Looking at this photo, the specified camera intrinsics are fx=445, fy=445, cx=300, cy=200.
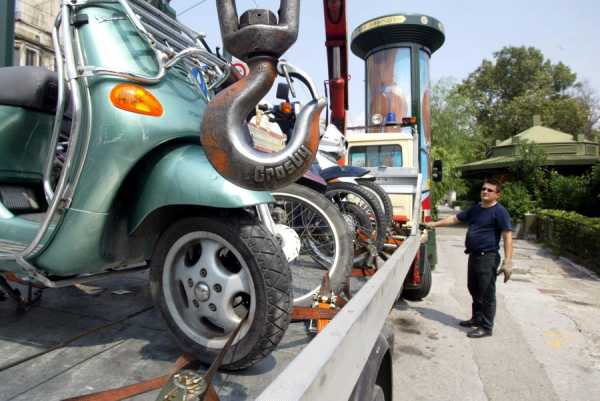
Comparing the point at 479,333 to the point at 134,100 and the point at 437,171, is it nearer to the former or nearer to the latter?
the point at 437,171

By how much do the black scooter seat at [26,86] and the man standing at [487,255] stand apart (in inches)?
139

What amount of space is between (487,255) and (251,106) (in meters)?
4.09

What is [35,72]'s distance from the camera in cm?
215

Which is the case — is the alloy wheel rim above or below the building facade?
below

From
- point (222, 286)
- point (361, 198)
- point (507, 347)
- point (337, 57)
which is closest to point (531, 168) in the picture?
point (337, 57)

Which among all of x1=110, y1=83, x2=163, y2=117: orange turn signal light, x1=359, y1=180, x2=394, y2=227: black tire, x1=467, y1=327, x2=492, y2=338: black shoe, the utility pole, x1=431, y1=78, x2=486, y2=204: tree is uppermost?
x1=431, y1=78, x2=486, y2=204: tree

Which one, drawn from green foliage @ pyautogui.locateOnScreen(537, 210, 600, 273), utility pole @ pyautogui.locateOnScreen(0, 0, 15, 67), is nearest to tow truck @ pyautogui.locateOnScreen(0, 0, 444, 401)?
utility pole @ pyautogui.locateOnScreen(0, 0, 15, 67)

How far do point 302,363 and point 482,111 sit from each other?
4267cm

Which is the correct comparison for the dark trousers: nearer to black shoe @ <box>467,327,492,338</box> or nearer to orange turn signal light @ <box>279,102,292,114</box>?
black shoe @ <box>467,327,492,338</box>

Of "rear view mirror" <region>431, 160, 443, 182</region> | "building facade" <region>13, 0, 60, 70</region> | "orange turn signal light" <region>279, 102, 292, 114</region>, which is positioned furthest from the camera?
"building facade" <region>13, 0, 60, 70</region>

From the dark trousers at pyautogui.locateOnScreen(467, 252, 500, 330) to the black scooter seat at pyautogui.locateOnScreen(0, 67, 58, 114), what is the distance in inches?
156

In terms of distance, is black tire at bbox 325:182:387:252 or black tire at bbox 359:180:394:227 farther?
black tire at bbox 359:180:394:227

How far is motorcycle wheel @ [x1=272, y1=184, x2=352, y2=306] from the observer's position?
2.53 metres

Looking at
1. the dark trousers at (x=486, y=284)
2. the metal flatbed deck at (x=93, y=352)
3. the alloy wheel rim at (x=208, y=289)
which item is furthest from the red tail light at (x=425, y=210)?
the alloy wheel rim at (x=208, y=289)
